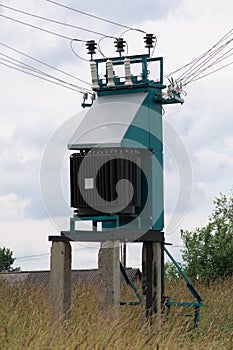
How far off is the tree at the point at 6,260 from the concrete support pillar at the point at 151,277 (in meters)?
54.0

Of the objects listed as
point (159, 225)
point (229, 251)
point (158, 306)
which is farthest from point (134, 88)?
point (229, 251)

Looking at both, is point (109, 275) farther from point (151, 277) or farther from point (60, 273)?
point (151, 277)

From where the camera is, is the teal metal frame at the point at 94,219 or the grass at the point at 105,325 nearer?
the grass at the point at 105,325

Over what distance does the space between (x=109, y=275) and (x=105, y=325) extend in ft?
5.41

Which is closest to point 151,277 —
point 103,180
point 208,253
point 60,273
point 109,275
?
point 109,275

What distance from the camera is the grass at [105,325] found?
34.9 feet

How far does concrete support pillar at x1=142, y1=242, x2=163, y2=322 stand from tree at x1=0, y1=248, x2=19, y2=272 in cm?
5400

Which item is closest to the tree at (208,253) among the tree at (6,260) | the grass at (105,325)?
the grass at (105,325)

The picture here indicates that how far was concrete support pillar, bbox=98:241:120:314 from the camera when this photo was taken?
13453 mm

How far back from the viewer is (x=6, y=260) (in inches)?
2726

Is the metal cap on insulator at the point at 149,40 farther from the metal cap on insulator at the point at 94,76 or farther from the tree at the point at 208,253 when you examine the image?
the tree at the point at 208,253

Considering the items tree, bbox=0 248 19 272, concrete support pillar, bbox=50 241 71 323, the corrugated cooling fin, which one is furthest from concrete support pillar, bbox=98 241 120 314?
tree, bbox=0 248 19 272

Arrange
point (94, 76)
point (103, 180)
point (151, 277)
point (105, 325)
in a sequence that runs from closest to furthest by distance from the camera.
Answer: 1. point (105, 325)
2. point (103, 180)
3. point (151, 277)
4. point (94, 76)

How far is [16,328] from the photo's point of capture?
12.8m
